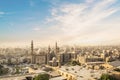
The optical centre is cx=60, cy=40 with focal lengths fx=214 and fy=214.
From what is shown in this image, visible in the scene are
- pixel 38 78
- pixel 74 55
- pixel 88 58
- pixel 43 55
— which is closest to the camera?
pixel 38 78

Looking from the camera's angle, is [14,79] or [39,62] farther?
[39,62]

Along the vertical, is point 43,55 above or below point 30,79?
above

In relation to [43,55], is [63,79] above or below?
below

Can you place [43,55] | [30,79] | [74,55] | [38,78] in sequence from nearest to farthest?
[38,78], [30,79], [43,55], [74,55]

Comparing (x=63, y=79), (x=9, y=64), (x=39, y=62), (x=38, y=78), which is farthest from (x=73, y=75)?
(x=9, y=64)

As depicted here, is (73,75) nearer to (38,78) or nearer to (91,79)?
(91,79)

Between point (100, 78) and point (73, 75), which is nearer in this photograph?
point (100, 78)

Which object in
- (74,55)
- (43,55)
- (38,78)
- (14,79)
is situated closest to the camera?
(38,78)

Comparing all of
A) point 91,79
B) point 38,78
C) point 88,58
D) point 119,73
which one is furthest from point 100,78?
point 88,58

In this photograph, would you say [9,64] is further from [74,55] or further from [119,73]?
[119,73]

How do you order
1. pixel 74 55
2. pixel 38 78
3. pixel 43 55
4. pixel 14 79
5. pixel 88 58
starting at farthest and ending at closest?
pixel 74 55 → pixel 43 55 → pixel 88 58 → pixel 14 79 → pixel 38 78
